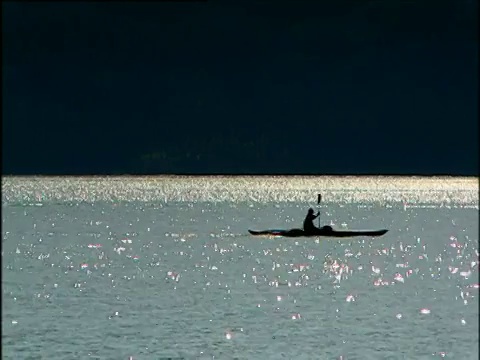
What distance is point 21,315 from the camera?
170 ft

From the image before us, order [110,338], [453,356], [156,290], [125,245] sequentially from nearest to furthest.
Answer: [453,356]
[110,338]
[156,290]
[125,245]

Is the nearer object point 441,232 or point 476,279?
point 476,279

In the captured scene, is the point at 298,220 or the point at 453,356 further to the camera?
the point at 298,220

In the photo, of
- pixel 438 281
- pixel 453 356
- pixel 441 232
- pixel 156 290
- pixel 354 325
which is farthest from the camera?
pixel 441 232

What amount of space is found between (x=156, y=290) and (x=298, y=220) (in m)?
82.7

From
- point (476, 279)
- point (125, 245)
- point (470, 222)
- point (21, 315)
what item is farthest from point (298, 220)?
point (21, 315)

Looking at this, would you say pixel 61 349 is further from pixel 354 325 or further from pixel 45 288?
pixel 45 288

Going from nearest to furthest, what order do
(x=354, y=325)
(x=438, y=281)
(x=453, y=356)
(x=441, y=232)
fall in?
(x=453, y=356)
(x=354, y=325)
(x=438, y=281)
(x=441, y=232)

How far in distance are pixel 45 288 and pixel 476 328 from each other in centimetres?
2418

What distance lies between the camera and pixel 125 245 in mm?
98000

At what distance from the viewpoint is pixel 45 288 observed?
62.8 m

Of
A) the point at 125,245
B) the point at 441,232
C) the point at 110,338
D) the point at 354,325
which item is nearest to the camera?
the point at 110,338

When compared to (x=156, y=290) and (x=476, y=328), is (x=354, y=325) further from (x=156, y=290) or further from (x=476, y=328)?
(x=156, y=290)

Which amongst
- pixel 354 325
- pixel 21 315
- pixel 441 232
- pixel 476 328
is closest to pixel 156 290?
pixel 21 315
